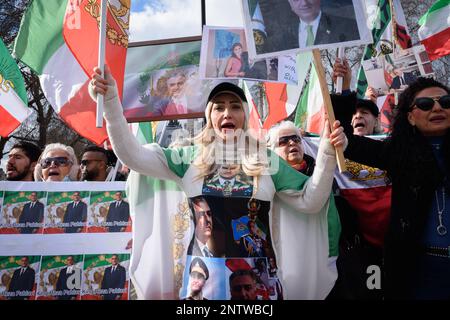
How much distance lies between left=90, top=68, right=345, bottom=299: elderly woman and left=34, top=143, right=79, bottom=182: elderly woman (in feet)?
4.33

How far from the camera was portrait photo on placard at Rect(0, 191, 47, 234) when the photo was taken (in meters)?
3.61

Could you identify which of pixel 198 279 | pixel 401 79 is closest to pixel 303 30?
pixel 198 279


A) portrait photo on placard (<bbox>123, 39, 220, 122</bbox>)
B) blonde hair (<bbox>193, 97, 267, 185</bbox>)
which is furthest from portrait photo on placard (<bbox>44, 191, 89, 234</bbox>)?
portrait photo on placard (<bbox>123, 39, 220, 122</bbox>)

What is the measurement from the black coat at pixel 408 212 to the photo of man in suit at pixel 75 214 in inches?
84.1

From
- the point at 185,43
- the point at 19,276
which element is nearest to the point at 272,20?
the point at 19,276

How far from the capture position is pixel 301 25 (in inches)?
123

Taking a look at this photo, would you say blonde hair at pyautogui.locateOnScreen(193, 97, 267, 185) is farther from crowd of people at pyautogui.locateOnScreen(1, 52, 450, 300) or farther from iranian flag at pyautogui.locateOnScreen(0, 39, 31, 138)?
iranian flag at pyautogui.locateOnScreen(0, 39, 31, 138)

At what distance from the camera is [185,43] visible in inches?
238

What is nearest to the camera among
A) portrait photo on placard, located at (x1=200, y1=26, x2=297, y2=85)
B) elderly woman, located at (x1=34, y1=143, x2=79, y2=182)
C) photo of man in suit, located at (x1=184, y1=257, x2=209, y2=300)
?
photo of man in suit, located at (x1=184, y1=257, x2=209, y2=300)

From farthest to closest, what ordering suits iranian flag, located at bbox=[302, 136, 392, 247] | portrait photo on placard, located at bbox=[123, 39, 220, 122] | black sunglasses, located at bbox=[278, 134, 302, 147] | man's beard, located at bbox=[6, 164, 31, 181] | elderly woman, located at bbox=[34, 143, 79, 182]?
portrait photo on placard, located at bbox=[123, 39, 220, 122] < man's beard, located at bbox=[6, 164, 31, 181] < elderly woman, located at bbox=[34, 143, 79, 182] < black sunglasses, located at bbox=[278, 134, 302, 147] < iranian flag, located at bbox=[302, 136, 392, 247]

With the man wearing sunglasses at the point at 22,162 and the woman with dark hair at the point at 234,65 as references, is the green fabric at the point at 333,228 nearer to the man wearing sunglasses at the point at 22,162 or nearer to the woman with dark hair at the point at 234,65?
the woman with dark hair at the point at 234,65

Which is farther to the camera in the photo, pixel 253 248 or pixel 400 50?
pixel 400 50

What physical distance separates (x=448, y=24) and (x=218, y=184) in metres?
4.22
